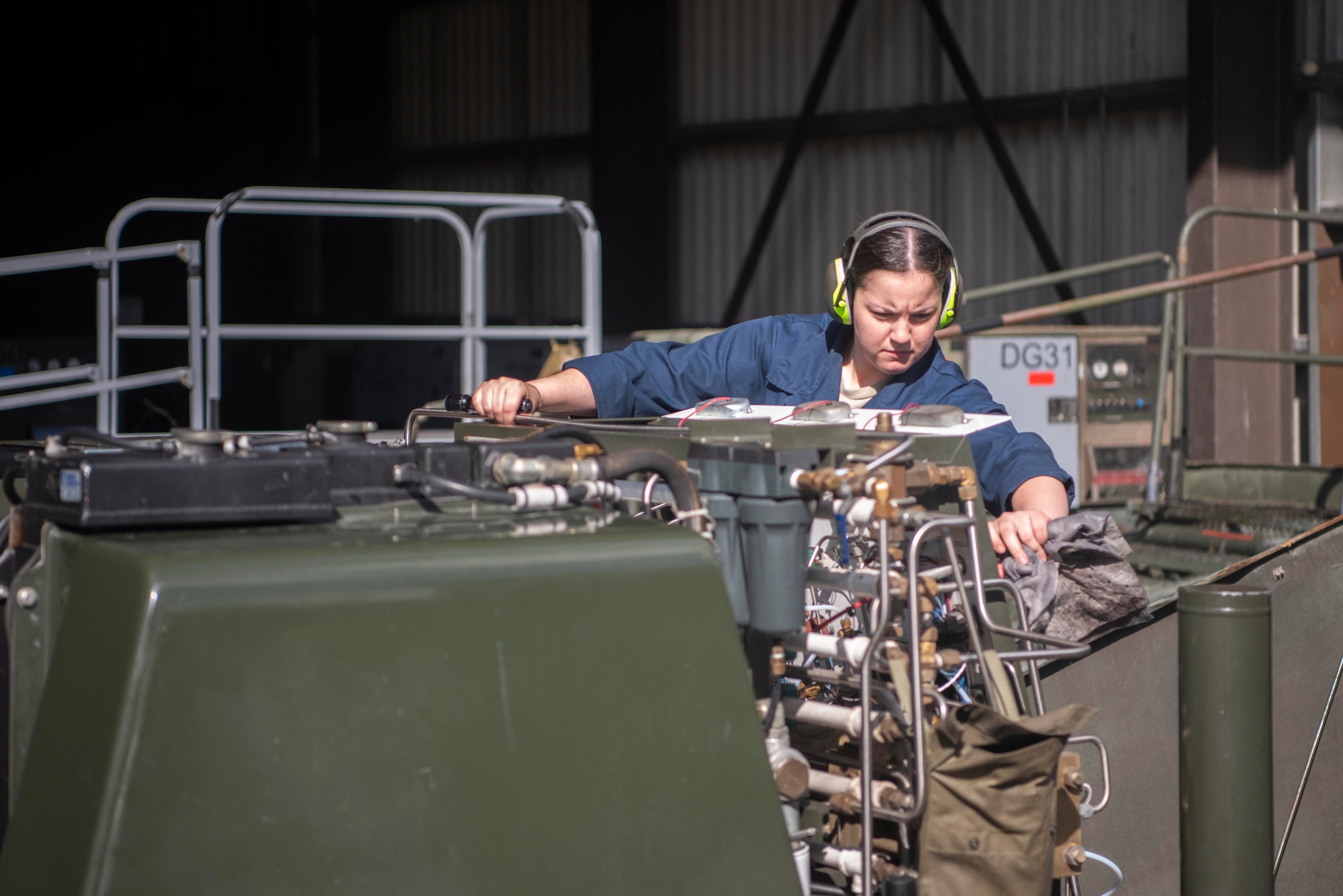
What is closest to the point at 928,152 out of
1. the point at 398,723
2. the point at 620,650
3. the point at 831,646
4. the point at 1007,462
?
the point at 1007,462

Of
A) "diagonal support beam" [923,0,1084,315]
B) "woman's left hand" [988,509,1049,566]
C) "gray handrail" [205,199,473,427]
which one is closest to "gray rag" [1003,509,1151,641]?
"woman's left hand" [988,509,1049,566]

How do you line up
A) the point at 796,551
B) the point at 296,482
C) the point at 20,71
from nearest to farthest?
the point at 296,482 < the point at 796,551 < the point at 20,71

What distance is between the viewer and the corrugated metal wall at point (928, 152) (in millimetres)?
9102

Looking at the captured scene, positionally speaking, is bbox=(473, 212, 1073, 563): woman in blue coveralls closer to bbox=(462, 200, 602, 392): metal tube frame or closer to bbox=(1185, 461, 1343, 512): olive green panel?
bbox=(462, 200, 602, 392): metal tube frame

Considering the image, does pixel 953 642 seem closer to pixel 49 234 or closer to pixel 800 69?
pixel 800 69

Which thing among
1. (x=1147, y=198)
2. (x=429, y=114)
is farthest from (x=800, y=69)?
(x=429, y=114)

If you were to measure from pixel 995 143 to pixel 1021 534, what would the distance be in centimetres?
843

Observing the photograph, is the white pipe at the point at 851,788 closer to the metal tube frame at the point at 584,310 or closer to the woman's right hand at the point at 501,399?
the woman's right hand at the point at 501,399

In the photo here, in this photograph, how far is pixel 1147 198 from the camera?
29.9ft

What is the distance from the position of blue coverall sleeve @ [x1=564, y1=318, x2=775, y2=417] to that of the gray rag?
0.74 metres

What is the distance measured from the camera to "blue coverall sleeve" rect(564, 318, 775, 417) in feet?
8.01

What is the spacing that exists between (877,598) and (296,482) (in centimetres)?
65

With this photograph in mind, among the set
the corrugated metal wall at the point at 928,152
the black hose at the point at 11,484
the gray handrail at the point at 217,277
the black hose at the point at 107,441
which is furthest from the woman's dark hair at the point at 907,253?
the corrugated metal wall at the point at 928,152

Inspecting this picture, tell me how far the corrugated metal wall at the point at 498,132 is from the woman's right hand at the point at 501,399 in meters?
9.91
